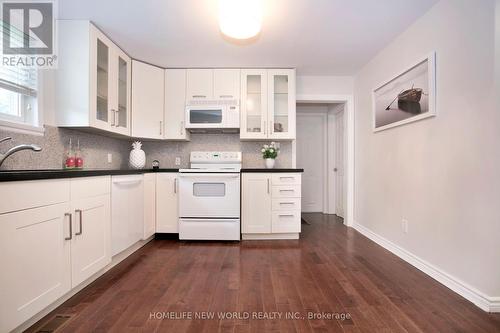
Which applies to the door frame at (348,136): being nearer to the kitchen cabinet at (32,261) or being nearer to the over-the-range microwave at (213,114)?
the over-the-range microwave at (213,114)

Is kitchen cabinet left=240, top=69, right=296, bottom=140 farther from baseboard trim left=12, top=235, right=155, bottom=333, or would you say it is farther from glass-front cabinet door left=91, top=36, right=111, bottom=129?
baseboard trim left=12, top=235, right=155, bottom=333

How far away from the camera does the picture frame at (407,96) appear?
2086mm

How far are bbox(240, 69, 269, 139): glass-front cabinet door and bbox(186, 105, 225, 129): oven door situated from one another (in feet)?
0.98

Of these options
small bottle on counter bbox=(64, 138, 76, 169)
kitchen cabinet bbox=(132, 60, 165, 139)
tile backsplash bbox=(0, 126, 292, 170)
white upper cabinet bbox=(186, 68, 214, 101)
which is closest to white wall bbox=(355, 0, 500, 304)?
tile backsplash bbox=(0, 126, 292, 170)

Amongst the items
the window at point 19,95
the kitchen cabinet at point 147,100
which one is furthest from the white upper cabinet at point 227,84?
the window at point 19,95

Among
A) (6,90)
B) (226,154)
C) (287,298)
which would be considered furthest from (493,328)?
(6,90)

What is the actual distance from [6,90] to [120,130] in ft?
3.34

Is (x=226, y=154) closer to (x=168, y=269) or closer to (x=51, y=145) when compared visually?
(x=168, y=269)

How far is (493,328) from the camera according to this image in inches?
55.4

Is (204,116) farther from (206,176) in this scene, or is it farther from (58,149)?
(58,149)

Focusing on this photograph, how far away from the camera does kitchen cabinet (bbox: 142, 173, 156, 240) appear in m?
2.92

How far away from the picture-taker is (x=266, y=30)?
7.97 feet

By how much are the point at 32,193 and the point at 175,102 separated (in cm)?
226

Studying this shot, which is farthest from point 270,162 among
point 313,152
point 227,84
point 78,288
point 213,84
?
point 78,288
